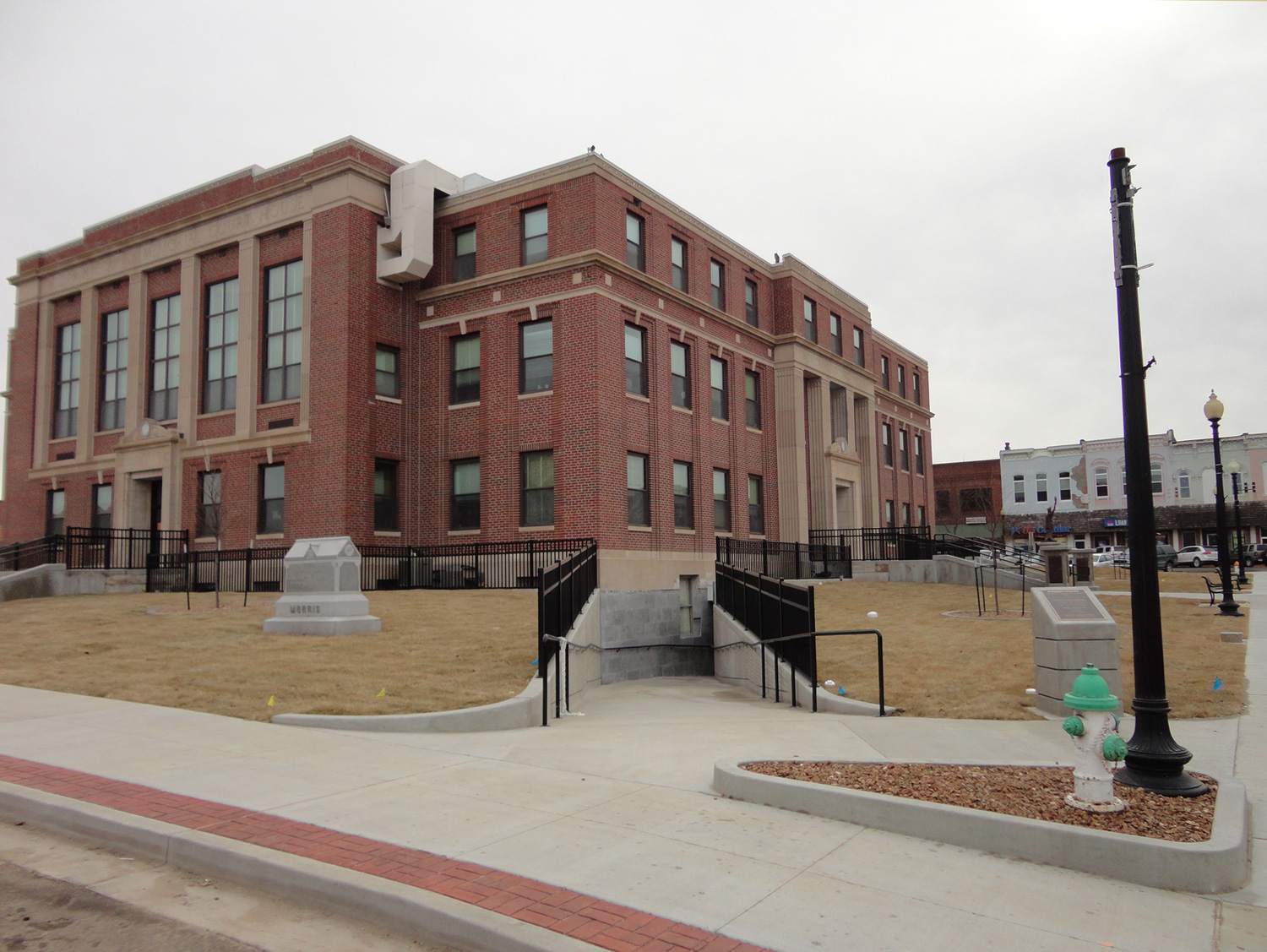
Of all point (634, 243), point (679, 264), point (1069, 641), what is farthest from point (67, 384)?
point (1069, 641)

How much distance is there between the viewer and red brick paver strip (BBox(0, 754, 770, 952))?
436 cm

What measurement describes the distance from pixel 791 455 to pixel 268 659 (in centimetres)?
2446

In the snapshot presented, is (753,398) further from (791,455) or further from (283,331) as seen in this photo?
(283,331)

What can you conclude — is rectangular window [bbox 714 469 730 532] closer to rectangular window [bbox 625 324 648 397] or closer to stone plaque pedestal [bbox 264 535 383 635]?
rectangular window [bbox 625 324 648 397]

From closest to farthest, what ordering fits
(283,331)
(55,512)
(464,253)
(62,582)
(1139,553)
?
1. (1139,553)
2. (62,582)
3. (283,331)
4. (464,253)
5. (55,512)

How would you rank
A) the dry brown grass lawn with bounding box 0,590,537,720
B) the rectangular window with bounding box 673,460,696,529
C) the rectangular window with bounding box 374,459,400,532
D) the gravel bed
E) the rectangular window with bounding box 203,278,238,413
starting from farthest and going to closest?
the rectangular window with bounding box 203,278,238,413, the rectangular window with bounding box 673,460,696,529, the rectangular window with bounding box 374,459,400,532, the dry brown grass lawn with bounding box 0,590,537,720, the gravel bed

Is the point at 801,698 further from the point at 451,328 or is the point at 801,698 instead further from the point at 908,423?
the point at 908,423

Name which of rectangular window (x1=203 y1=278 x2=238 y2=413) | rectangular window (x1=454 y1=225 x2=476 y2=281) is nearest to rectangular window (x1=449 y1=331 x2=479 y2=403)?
rectangular window (x1=454 y1=225 x2=476 y2=281)

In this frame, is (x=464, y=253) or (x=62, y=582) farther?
(x=464, y=253)

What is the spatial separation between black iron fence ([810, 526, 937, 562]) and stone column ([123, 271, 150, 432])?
967 inches

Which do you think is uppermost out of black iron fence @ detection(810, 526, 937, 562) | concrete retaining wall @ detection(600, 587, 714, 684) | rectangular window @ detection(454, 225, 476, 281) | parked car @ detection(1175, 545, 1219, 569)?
rectangular window @ detection(454, 225, 476, 281)

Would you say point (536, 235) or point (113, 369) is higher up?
point (536, 235)

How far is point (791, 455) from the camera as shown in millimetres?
34781

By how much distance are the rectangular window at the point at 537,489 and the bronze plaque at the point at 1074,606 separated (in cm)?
1710
